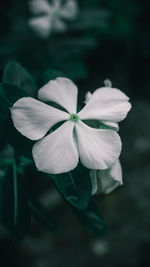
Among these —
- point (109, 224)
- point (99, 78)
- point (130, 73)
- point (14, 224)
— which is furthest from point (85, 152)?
point (130, 73)

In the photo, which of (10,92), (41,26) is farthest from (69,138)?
(41,26)

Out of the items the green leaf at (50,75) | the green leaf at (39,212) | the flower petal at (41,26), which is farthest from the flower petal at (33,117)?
the flower petal at (41,26)

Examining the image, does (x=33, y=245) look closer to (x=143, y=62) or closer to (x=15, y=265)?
(x=15, y=265)

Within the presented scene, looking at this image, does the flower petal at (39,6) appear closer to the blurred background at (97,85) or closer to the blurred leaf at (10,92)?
the blurred background at (97,85)

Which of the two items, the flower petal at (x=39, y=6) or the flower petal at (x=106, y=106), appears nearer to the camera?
the flower petal at (x=106, y=106)

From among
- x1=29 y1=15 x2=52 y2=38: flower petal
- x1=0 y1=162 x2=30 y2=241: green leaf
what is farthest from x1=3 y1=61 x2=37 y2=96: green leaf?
x1=29 y1=15 x2=52 y2=38: flower petal

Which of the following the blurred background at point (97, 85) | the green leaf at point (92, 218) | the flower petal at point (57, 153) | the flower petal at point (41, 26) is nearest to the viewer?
the flower petal at point (57, 153)

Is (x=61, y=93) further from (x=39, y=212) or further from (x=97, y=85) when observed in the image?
(x=97, y=85)
